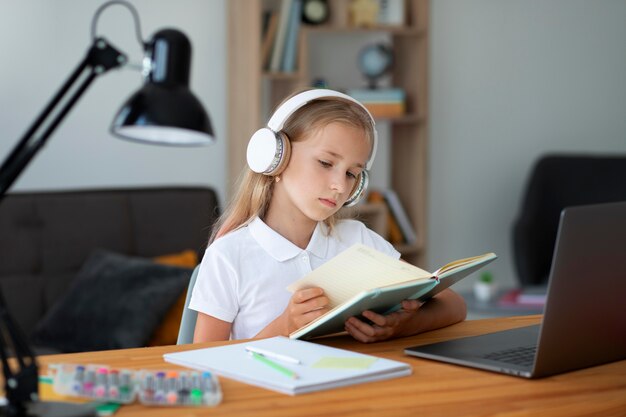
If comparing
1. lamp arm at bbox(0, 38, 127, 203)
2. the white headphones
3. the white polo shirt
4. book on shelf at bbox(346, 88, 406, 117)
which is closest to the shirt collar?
the white polo shirt

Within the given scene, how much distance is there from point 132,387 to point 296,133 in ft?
2.64

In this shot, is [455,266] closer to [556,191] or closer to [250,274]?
[250,274]

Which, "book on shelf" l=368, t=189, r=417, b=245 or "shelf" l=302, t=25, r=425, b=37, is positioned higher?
"shelf" l=302, t=25, r=425, b=37

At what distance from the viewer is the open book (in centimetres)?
134

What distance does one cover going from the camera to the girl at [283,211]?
169 cm

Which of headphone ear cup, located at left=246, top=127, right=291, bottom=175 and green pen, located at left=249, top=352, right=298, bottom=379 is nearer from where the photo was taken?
green pen, located at left=249, top=352, right=298, bottom=379

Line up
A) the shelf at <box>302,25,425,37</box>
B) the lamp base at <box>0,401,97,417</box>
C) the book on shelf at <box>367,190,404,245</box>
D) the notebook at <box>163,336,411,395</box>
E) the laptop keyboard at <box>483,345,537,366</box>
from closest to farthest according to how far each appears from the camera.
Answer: the lamp base at <box>0,401,97,417</box> → the notebook at <box>163,336,411,395</box> → the laptop keyboard at <box>483,345,537,366</box> → the shelf at <box>302,25,425,37</box> → the book on shelf at <box>367,190,404,245</box>

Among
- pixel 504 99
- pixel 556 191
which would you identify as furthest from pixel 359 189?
pixel 504 99

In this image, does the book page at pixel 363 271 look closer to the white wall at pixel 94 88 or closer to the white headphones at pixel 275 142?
the white headphones at pixel 275 142

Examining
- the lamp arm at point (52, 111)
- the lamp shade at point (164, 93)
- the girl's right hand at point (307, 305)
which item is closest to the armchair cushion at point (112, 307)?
the lamp shade at point (164, 93)

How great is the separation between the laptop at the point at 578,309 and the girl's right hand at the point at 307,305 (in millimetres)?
140

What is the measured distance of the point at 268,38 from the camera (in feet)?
A: 13.0

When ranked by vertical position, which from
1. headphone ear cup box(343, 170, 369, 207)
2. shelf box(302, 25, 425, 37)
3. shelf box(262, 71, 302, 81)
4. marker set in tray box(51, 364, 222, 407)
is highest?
shelf box(302, 25, 425, 37)

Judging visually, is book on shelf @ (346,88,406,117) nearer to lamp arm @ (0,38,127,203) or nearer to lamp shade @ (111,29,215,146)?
lamp shade @ (111,29,215,146)
